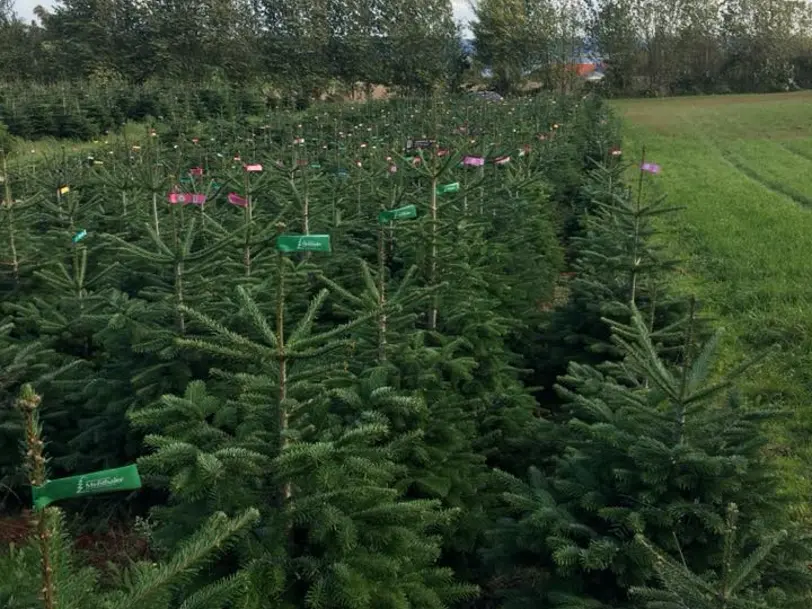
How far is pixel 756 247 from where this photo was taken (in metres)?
11.4

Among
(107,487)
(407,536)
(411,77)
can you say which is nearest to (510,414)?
(407,536)

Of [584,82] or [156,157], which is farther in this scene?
[584,82]

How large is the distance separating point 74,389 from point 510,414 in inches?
110

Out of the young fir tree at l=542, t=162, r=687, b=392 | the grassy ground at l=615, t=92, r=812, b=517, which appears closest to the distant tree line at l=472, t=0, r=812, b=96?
the grassy ground at l=615, t=92, r=812, b=517

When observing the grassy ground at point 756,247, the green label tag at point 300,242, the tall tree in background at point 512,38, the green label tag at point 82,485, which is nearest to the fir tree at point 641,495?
the grassy ground at point 756,247

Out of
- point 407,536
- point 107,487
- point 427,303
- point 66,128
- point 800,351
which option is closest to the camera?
point 107,487

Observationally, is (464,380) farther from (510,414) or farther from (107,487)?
(107,487)

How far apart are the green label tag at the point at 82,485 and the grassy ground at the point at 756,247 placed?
2859 millimetres

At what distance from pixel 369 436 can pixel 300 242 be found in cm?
86

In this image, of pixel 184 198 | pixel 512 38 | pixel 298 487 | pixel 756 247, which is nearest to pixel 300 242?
pixel 298 487

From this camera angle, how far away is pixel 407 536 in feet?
10.00

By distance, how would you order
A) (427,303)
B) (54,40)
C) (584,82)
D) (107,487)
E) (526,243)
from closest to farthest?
1. (107,487)
2. (427,303)
3. (526,243)
4. (54,40)
5. (584,82)

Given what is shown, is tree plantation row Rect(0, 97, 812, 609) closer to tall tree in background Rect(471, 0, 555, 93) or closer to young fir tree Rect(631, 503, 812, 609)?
young fir tree Rect(631, 503, 812, 609)

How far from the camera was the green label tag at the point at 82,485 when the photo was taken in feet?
5.82
